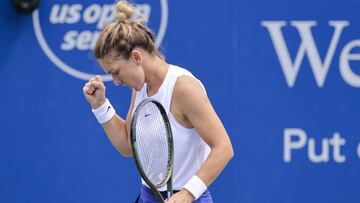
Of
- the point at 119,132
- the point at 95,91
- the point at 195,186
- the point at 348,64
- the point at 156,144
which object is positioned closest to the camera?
the point at 195,186

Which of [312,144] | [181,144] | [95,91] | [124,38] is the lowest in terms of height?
[312,144]

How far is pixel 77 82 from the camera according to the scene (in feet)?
15.5

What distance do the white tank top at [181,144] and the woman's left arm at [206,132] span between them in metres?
0.08

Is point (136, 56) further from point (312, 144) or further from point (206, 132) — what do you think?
point (312, 144)

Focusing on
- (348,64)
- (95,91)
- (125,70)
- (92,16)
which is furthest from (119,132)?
(348,64)

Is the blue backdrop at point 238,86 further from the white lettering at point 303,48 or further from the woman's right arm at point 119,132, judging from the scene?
the woman's right arm at point 119,132

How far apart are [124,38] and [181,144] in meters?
0.41

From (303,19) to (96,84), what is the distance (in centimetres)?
167

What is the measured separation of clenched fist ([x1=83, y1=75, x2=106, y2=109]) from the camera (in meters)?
3.27

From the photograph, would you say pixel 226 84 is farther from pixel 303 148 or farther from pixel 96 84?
pixel 96 84

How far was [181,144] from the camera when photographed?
3.21 m

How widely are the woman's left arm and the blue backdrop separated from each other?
61.8 inches

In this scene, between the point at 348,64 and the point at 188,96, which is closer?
the point at 188,96

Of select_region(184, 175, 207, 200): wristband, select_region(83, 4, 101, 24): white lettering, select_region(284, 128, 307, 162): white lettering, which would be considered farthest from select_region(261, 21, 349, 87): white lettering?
select_region(184, 175, 207, 200): wristband
